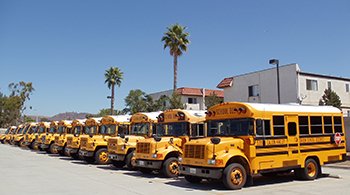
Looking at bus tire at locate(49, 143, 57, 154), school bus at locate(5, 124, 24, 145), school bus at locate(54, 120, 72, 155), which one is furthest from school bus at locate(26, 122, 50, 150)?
school bus at locate(5, 124, 24, 145)

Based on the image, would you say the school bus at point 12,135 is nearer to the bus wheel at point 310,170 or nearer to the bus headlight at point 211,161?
the bus headlight at point 211,161

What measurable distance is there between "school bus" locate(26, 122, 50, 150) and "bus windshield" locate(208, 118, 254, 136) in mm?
19941

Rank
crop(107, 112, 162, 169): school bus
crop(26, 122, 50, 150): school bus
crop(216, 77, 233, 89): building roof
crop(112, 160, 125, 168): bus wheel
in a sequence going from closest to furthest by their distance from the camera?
crop(107, 112, 162, 169): school bus → crop(112, 160, 125, 168): bus wheel → crop(26, 122, 50, 150): school bus → crop(216, 77, 233, 89): building roof

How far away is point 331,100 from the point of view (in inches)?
1190

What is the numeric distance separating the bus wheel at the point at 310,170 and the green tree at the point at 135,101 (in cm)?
3178

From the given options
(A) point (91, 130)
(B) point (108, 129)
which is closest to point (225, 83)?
(A) point (91, 130)

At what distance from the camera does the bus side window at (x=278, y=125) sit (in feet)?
37.6

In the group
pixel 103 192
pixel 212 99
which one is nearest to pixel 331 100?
pixel 212 99

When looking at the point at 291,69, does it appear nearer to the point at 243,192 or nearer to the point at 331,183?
the point at 331,183

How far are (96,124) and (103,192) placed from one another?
11014 millimetres

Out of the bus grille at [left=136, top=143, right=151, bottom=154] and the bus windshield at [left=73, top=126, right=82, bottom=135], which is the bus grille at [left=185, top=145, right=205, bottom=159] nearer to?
the bus grille at [left=136, top=143, right=151, bottom=154]

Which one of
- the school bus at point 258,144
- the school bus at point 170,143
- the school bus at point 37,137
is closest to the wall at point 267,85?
the school bus at point 37,137

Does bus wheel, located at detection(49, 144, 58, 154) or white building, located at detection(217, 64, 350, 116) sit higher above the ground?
white building, located at detection(217, 64, 350, 116)

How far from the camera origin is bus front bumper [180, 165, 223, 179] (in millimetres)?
10305
